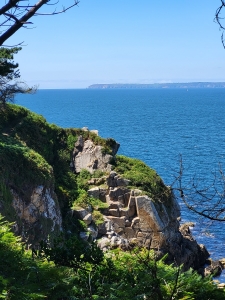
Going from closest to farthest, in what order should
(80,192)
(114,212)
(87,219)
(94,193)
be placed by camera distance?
(87,219) < (114,212) < (94,193) < (80,192)

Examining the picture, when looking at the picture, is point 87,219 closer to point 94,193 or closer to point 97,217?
point 97,217

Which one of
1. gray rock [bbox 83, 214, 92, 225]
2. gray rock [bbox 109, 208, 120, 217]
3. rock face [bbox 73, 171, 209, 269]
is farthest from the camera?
→ gray rock [bbox 109, 208, 120, 217]

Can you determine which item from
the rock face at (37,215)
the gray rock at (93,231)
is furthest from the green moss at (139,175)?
the rock face at (37,215)

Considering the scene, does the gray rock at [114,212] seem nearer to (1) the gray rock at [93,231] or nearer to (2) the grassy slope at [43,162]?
(1) the gray rock at [93,231]

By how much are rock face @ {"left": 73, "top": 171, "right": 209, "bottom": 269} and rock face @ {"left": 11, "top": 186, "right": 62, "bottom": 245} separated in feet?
11.0

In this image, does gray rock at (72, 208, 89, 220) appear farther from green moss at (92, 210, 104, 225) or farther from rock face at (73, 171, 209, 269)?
rock face at (73, 171, 209, 269)

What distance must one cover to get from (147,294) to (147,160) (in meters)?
53.4

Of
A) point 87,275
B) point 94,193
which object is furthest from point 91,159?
point 87,275

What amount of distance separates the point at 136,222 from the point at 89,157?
780cm

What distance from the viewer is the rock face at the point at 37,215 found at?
23.9 meters

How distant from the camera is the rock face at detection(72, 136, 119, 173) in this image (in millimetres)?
33531

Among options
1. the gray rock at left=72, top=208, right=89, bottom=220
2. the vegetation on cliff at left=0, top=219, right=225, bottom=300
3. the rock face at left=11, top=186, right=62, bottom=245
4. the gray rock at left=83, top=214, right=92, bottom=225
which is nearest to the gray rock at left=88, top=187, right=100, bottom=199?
the gray rock at left=72, top=208, right=89, bottom=220

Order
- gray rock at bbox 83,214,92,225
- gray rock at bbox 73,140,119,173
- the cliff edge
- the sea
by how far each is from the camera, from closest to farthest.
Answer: the cliff edge
gray rock at bbox 83,214,92,225
gray rock at bbox 73,140,119,173
the sea

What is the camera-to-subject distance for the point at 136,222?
28.8 m
